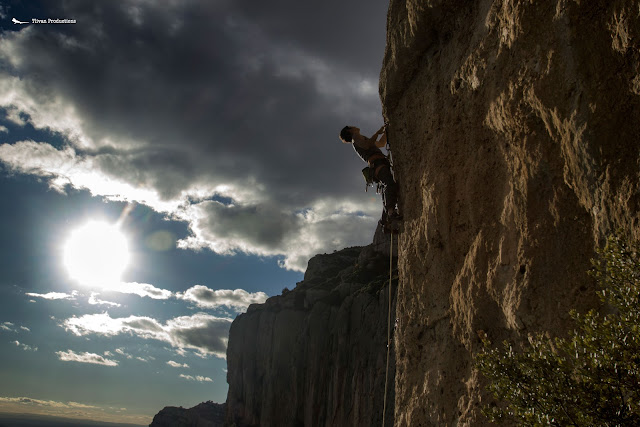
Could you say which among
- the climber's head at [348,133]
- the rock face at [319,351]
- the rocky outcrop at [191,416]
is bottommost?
the rocky outcrop at [191,416]

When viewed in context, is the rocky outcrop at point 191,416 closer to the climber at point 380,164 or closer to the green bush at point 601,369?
the climber at point 380,164

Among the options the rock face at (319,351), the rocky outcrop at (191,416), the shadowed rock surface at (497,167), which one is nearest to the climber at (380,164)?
the shadowed rock surface at (497,167)

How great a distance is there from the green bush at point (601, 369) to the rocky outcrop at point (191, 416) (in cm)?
10680

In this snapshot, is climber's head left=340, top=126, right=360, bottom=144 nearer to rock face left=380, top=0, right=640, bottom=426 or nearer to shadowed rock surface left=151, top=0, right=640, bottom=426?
shadowed rock surface left=151, top=0, right=640, bottom=426

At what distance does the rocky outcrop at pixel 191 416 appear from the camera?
3935 inches

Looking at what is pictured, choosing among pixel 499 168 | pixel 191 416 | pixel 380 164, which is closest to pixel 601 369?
pixel 499 168

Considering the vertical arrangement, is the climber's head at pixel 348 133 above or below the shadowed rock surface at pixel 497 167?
above

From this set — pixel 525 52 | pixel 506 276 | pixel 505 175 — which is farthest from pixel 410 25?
pixel 506 276

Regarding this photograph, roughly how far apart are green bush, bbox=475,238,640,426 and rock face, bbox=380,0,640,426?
1.66ft

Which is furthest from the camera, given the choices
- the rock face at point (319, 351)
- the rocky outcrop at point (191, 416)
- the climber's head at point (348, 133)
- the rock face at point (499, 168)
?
the rocky outcrop at point (191, 416)

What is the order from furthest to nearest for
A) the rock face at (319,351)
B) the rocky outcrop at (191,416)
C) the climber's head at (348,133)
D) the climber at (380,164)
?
the rocky outcrop at (191,416)
the rock face at (319,351)
the climber's head at (348,133)
the climber at (380,164)

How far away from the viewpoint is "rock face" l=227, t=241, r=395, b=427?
36.7 m

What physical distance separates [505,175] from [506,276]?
1239 mm

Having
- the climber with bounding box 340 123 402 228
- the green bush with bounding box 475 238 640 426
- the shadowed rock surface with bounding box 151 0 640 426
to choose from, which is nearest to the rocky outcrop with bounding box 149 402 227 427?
the climber with bounding box 340 123 402 228
